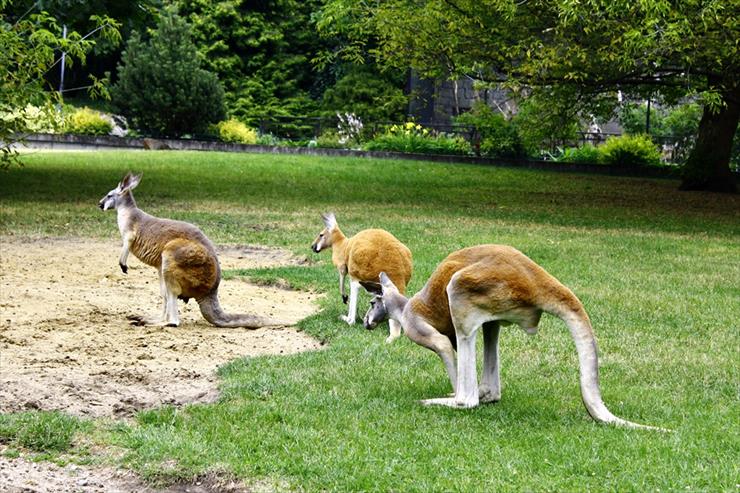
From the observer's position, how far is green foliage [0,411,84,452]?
6516mm

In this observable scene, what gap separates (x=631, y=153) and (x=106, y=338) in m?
25.9

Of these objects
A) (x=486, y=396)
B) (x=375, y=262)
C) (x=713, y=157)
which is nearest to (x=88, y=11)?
(x=375, y=262)

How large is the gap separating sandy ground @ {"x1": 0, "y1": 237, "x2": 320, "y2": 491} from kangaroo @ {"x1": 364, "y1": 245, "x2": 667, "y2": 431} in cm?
167

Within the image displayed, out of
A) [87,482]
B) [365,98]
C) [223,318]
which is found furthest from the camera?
[365,98]

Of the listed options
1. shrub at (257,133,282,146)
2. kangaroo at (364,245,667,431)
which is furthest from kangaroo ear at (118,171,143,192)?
shrub at (257,133,282,146)

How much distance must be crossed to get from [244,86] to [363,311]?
3658 cm

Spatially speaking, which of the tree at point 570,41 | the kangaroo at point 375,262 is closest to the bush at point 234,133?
the tree at point 570,41

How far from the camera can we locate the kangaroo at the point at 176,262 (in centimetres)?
986

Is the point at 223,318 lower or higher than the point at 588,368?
lower

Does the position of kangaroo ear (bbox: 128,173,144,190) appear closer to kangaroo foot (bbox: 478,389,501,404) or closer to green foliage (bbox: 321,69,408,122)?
kangaroo foot (bbox: 478,389,501,404)

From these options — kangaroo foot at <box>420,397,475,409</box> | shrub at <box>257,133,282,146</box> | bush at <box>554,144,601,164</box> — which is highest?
kangaroo foot at <box>420,397,475,409</box>

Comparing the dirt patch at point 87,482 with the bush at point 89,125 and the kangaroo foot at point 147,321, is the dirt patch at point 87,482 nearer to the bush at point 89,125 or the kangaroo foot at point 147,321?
the kangaroo foot at point 147,321

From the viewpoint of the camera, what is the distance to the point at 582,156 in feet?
113

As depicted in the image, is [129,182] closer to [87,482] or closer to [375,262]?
[375,262]
